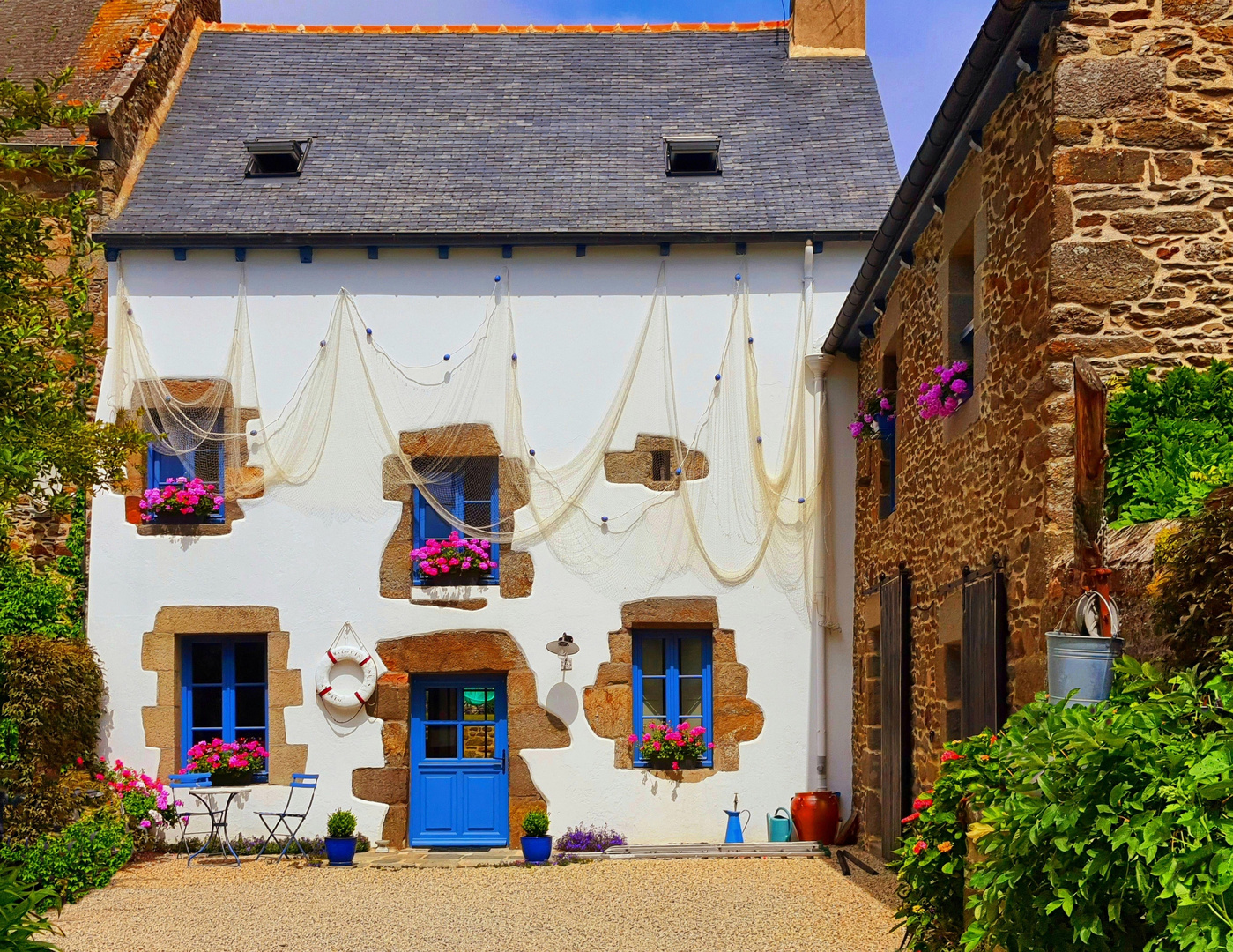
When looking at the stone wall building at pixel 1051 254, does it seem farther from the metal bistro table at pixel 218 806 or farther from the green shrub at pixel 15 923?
the metal bistro table at pixel 218 806

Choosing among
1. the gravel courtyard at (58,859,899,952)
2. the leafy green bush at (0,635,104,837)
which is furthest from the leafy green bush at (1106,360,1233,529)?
the leafy green bush at (0,635,104,837)

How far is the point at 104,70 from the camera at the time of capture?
1182 cm

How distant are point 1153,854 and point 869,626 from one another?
6.89 metres

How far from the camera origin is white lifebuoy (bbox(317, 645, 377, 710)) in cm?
1049

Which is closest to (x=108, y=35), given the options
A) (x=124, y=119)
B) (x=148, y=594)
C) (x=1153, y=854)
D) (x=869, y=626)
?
(x=124, y=119)

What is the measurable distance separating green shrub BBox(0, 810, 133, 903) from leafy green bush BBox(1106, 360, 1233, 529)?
6.86 meters

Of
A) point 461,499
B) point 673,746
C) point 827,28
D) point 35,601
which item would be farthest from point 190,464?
point 827,28

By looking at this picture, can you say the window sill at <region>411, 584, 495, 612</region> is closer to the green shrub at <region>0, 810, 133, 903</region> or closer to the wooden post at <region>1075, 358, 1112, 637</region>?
the green shrub at <region>0, 810, 133, 903</region>

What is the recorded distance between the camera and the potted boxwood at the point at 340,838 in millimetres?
9992

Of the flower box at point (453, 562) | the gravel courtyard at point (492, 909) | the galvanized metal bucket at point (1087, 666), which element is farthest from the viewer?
the flower box at point (453, 562)

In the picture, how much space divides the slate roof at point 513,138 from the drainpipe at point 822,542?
1.00 meters

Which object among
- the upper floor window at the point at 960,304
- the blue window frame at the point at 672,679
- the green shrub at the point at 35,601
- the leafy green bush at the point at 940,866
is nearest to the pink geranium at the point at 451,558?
the blue window frame at the point at 672,679

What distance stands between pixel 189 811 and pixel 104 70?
20.2 ft

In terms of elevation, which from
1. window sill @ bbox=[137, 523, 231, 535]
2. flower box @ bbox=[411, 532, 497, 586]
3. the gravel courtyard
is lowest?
the gravel courtyard
